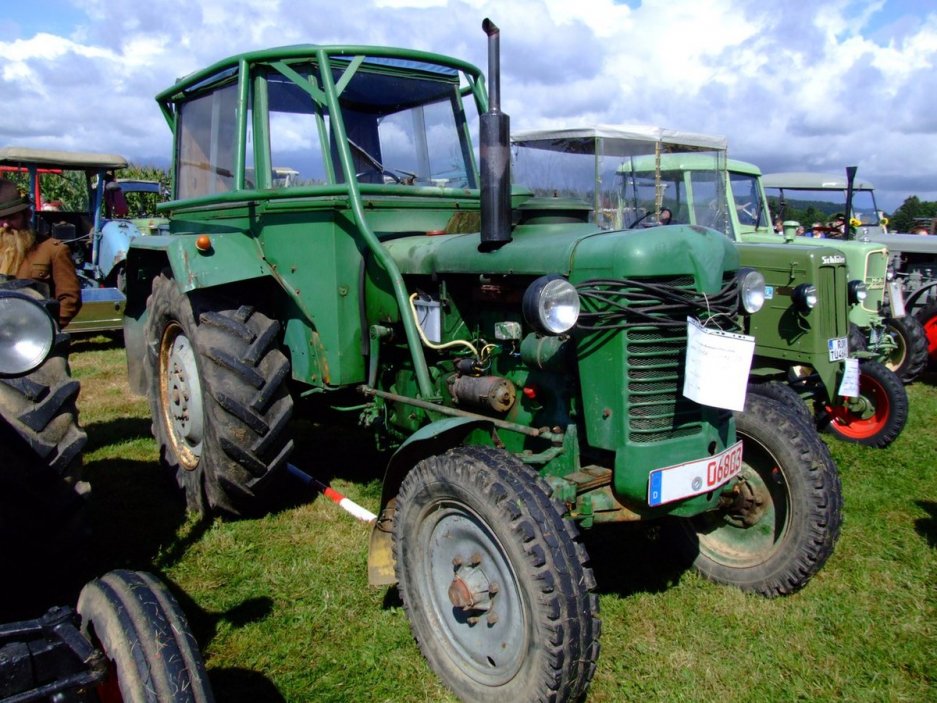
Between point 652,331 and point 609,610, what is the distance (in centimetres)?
125

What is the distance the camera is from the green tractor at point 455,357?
2445 mm

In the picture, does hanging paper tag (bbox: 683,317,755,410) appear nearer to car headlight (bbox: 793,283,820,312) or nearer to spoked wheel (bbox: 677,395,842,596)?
spoked wheel (bbox: 677,395,842,596)

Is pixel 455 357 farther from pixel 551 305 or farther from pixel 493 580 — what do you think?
pixel 493 580

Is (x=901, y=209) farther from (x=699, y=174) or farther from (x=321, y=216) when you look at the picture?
(x=321, y=216)

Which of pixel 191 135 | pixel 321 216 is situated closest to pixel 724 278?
pixel 321 216

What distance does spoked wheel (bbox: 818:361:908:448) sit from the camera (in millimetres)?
5418

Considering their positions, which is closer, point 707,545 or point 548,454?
point 548,454

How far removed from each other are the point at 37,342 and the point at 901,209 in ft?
75.6

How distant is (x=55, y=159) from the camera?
9.76 m

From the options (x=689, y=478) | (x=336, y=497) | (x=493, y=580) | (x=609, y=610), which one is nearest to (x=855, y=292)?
(x=609, y=610)

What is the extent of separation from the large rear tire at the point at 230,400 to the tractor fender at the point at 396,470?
87cm

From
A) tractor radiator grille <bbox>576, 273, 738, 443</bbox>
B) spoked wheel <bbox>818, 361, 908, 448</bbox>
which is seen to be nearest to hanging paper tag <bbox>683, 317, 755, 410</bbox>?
tractor radiator grille <bbox>576, 273, 738, 443</bbox>

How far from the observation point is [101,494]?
431cm

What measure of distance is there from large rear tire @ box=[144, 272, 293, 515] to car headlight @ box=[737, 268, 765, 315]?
6.81 feet
